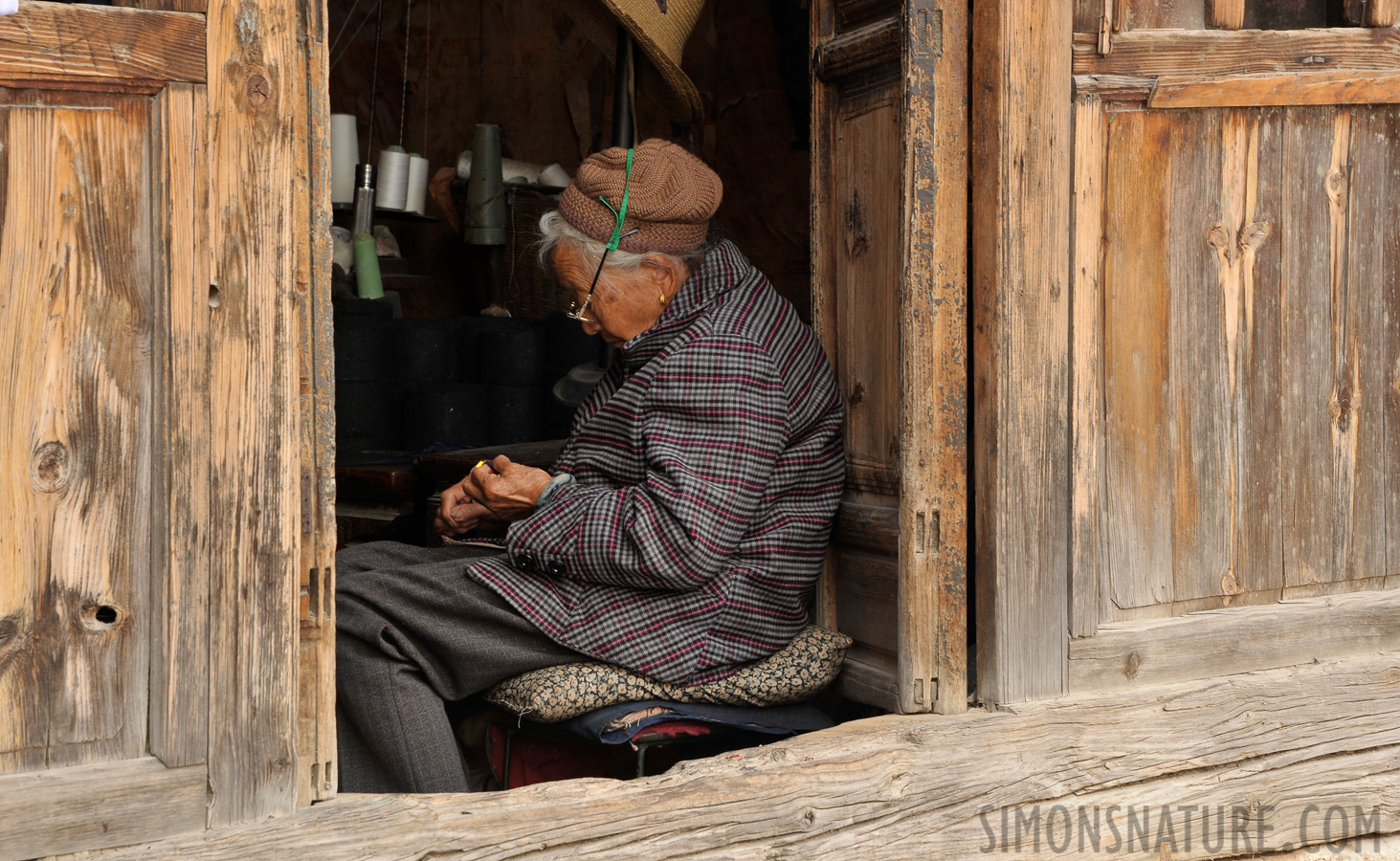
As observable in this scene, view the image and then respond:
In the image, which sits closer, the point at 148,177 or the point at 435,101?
the point at 148,177

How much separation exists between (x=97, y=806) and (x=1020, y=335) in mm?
1933

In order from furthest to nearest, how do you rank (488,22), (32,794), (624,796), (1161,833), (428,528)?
(488,22) → (428,528) → (1161,833) → (624,796) → (32,794)

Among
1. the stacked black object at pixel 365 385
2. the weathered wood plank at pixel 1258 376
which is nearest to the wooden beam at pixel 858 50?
the weathered wood plank at pixel 1258 376

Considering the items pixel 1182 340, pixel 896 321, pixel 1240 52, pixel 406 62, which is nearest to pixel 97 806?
pixel 896 321

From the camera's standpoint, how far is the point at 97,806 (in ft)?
6.06

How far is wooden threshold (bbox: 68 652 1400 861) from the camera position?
2051mm

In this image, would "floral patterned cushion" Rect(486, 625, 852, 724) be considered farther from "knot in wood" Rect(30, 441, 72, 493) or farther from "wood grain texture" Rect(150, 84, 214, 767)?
"knot in wood" Rect(30, 441, 72, 493)

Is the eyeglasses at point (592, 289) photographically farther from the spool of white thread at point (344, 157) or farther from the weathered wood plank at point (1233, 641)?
the spool of white thread at point (344, 157)

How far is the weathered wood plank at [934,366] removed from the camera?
8.08 feet

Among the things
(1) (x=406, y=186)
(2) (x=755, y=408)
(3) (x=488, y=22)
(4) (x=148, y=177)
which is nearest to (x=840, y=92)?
(2) (x=755, y=408)

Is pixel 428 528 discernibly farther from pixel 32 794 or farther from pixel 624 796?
pixel 32 794

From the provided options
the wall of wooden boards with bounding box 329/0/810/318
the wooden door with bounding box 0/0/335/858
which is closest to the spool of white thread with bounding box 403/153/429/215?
the wall of wooden boards with bounding box 329/0/810/318

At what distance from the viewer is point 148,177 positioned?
1.85 m

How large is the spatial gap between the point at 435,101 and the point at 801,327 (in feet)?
14.8
